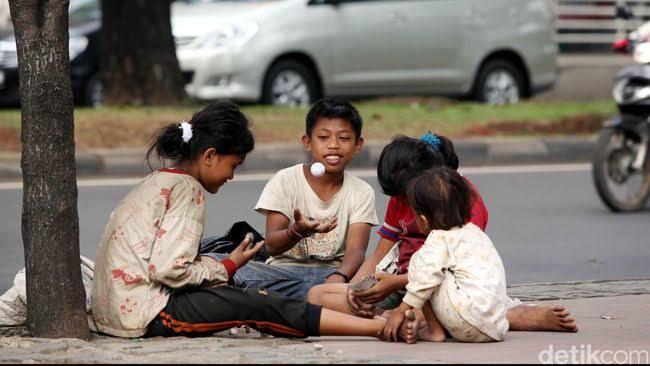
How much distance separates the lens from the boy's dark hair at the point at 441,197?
4.93 meters

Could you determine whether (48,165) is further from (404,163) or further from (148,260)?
(404,163)

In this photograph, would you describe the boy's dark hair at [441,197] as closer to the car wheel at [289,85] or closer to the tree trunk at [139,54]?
the tree trunk at [139,54]

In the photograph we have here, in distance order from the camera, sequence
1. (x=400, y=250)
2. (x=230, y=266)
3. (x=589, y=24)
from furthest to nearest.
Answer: (x=589, y=24)
(x=400, y=250)
(x=230, y=266)

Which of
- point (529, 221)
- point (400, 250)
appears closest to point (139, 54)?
point (529, 221)

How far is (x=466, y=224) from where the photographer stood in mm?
5020

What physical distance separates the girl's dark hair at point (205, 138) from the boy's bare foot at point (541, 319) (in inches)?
48.2

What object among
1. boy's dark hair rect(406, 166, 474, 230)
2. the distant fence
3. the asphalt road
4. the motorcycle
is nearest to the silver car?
the asphalt road

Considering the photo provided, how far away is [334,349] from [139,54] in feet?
31.9

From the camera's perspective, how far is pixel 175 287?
16.5 ft

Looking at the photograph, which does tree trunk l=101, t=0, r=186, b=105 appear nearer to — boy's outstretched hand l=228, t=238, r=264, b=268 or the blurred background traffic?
the blurred background traffic

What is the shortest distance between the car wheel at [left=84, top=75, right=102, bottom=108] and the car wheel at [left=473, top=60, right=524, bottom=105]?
4.41 meters

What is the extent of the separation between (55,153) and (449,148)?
5.09ft

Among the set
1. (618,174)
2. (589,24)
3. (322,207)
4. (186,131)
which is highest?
(589,24)

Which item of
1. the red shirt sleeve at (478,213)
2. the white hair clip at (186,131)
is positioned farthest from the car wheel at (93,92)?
the red shirt sleeve at (478,213)
